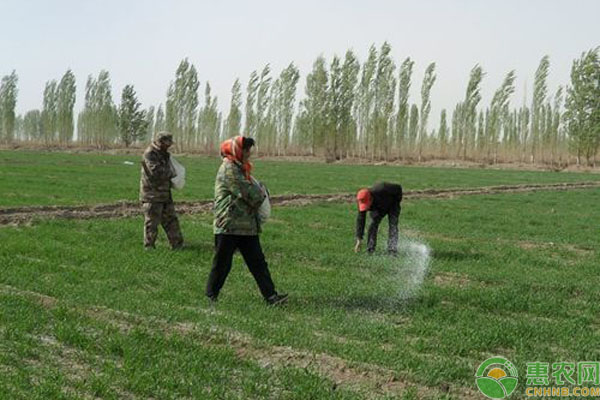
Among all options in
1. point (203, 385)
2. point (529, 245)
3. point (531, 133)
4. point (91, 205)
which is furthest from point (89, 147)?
point (203, 385)

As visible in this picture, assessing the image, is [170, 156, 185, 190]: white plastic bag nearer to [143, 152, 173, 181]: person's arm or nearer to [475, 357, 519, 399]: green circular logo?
[143, 152, 173, 181]: person's arm

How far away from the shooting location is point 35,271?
325 inches

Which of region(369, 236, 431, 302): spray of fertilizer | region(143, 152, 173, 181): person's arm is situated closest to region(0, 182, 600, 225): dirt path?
region(143, 152, 173, 181): person's arm

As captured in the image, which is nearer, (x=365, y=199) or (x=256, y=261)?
(x=256, y=261)

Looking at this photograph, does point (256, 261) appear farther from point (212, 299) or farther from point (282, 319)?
point (282, 319)

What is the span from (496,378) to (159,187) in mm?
7408

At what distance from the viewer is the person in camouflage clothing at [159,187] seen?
10742 millimetres

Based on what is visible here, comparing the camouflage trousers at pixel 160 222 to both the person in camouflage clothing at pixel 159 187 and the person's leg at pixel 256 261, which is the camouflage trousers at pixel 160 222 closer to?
the person in camouflage clothing at pixel 159 187

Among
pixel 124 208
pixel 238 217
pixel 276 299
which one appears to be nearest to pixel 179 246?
pixel 238 217

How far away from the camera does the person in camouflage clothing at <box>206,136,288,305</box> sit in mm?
7090

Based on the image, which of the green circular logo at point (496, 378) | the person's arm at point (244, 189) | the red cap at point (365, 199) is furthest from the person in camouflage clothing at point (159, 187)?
the green circular logo at point (496, 378)

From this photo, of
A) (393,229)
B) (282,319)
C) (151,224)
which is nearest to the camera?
(282,319)

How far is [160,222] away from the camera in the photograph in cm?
1077

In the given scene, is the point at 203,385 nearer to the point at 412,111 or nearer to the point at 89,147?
the point at 412,111
